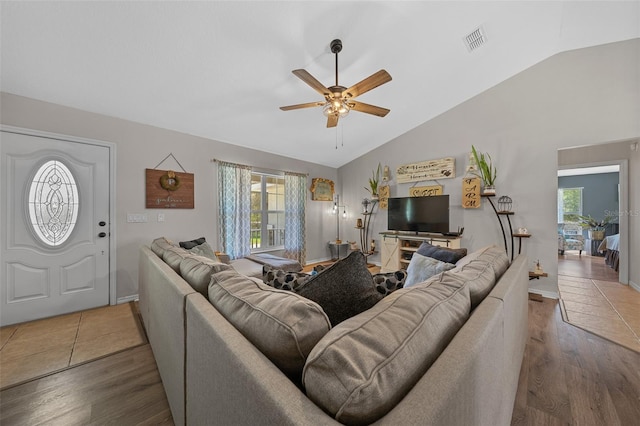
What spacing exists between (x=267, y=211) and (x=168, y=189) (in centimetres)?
175

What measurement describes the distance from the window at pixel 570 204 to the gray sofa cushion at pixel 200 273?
9.49 m

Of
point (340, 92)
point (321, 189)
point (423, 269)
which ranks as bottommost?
point (423, 269)

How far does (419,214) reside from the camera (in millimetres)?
4312

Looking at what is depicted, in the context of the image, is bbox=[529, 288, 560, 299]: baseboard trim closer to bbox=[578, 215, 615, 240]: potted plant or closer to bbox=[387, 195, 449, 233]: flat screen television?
bbox=[387, 195, 449, 233]: flat screen television

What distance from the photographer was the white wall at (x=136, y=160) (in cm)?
264

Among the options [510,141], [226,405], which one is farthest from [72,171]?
[510,141]

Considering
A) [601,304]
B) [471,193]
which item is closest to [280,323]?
[471,193]

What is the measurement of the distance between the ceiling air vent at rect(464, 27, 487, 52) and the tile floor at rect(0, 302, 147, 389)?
458 centimetres

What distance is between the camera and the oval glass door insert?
2.62m

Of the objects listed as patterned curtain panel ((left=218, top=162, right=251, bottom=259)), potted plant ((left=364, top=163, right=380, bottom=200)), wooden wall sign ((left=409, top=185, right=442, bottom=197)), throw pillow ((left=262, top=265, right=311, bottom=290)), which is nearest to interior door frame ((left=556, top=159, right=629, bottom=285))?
wooden wall sign ((left=409, top=185, right=442, bottom=197))

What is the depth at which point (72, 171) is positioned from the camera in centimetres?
279

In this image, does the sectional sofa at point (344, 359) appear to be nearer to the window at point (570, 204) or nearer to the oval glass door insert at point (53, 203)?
the oval glass door insert at point (53, 203)

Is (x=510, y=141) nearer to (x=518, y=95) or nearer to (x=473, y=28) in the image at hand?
(x=518, y=95)

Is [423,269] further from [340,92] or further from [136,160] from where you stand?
[136,160]
